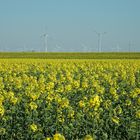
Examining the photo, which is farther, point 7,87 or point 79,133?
point 7,87

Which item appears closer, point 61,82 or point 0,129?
point 0,129

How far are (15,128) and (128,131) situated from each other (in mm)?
2585

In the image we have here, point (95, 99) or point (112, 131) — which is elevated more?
point (95, 99)

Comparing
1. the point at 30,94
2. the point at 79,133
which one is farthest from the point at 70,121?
the point at 30,94

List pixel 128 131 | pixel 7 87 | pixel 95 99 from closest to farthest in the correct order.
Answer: pixel 128 131 → pixel 95 99 → pixel 7 87

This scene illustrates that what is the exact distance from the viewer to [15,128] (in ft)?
31.4

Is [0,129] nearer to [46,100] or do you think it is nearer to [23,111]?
[23,111]

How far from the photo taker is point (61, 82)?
1670 cm

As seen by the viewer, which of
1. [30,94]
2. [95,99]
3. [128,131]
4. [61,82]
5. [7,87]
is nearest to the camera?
[128,131]

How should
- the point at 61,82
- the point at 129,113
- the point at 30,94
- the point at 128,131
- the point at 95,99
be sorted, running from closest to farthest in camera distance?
the point at 128,131, the point at 95,99, the point at 129,113, the point at 30,94, the point at 61,82

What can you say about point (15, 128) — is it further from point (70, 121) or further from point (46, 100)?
point (46, 100)

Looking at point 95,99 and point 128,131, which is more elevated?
point 95,99

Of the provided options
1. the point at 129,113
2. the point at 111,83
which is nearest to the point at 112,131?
the point at 129,113

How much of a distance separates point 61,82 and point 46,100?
5.17 metres
